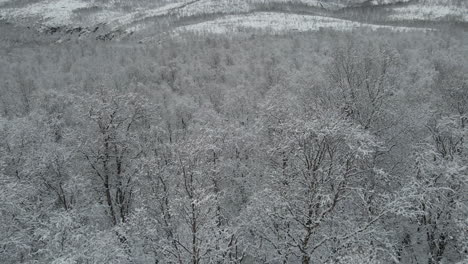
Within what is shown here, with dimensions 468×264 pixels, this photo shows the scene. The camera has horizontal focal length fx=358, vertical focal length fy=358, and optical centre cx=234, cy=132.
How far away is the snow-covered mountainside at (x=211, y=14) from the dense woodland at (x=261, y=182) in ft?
299

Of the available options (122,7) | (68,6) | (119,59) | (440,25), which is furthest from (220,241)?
(68,6)

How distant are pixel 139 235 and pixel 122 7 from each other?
184m

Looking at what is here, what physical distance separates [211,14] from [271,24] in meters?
32.5

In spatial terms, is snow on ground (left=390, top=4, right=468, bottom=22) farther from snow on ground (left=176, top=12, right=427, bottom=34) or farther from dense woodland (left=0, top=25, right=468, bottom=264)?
dense woodland (left=0, top=25, right=468, bottom=264)

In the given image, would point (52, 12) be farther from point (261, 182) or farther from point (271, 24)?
point (261, 182)

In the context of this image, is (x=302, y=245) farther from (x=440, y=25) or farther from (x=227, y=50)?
(x=440, y=25)

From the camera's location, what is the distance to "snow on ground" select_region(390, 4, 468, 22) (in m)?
126

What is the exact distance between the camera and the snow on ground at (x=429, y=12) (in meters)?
126

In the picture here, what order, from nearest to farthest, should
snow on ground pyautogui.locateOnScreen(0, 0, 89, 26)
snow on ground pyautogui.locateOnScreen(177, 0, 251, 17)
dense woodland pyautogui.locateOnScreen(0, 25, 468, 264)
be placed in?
dense woodland pyautogui.locateOnScreen(0, 25, 468, 264)
snow on ground pyautogui.locateOnScreen(177, 0, 251, 17)
snow on ground pyautogui.locateOnScreen(0, 0, 89, 26)

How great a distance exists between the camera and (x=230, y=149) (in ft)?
89.2

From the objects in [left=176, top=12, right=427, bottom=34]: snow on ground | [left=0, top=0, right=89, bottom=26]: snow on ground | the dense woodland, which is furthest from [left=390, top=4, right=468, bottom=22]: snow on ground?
[left=0, top=0, right=89, bottom=26]: snow on ground

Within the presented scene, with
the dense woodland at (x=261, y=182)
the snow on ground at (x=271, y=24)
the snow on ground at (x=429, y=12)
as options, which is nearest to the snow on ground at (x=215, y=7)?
the snow on ground at (x=271, y=24)

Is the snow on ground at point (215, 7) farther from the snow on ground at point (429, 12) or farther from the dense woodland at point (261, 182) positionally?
the dense woodland at point (261, 182)

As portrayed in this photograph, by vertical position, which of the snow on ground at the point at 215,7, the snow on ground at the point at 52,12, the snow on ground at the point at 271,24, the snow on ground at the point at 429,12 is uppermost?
the snow on ground at the point at 52,12
